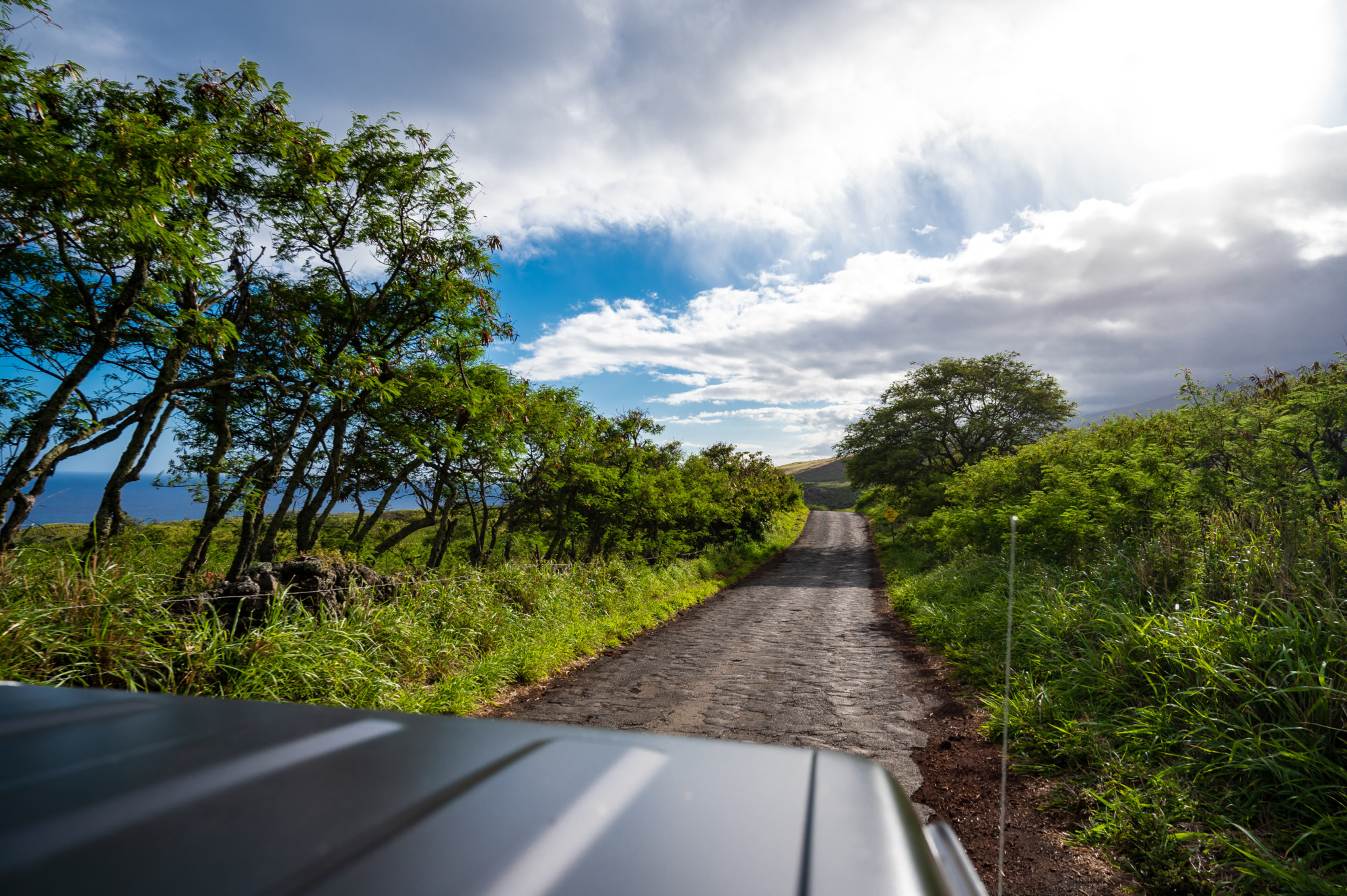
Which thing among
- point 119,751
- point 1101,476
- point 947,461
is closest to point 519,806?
point 119,751

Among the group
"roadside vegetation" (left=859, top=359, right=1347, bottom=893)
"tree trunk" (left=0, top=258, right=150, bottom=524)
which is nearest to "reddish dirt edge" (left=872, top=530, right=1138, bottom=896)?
"roadside vegetation" (left=859, top=359, right=1347, bottom=893)

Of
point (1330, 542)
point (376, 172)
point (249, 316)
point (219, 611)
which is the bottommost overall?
point (219, 611)

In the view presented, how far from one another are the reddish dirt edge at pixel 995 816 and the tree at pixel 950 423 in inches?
828

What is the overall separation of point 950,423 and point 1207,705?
24919mm

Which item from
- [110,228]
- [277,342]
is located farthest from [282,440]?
[110,228]

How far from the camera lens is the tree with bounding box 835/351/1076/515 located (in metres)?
25.5

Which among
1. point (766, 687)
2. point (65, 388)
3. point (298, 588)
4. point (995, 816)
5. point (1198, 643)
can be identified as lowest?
point (766, 687)

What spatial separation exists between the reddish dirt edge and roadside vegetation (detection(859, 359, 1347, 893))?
0.49ft

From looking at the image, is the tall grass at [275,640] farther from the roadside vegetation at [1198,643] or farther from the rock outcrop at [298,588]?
the roadside vegetation at [1198,643]

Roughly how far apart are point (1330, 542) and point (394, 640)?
8.02 m

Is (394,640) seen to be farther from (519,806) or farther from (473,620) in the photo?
(519,806)

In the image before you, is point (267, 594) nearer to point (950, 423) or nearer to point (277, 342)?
point (277, 342)

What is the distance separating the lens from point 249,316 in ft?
32.1

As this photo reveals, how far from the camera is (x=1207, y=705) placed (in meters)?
3.82
